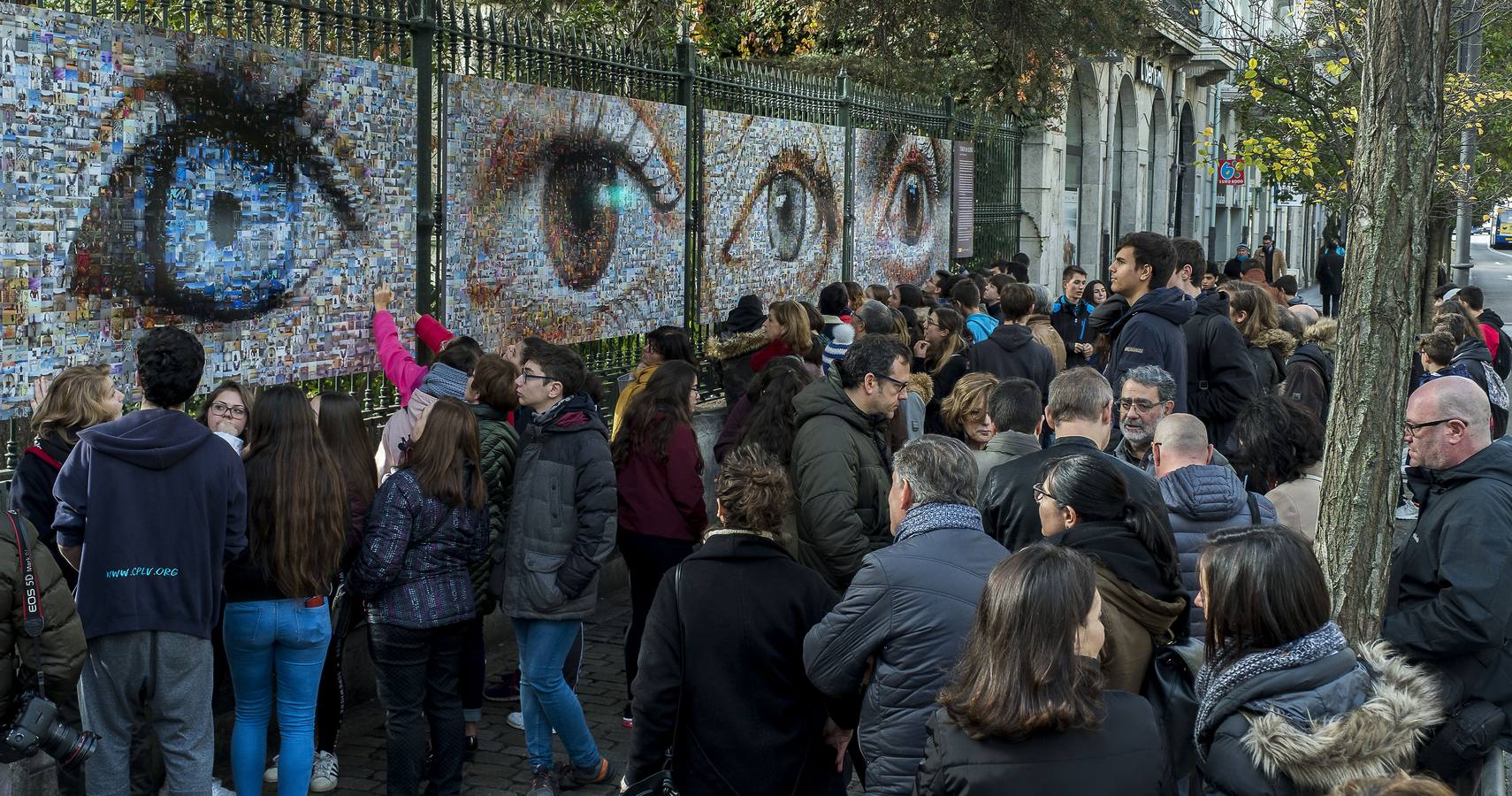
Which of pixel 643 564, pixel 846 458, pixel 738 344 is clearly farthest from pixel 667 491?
pixel 738 344

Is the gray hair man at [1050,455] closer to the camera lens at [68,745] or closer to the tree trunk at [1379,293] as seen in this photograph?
the tree trunk at [1379,293]

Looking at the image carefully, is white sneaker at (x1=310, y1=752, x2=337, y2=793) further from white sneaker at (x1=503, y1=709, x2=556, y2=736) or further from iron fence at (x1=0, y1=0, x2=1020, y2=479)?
iron fence at (x1=0, y1=0, x2=1020, y2=479)

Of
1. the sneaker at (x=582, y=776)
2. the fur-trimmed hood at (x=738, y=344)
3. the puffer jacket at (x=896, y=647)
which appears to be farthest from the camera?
the fur-trimmed hood at (x=738, y=344)

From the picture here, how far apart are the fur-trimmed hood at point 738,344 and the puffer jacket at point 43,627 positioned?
4.82 metres

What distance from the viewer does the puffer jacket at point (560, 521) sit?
5.59 meters

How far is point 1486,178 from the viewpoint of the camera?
18.1 m

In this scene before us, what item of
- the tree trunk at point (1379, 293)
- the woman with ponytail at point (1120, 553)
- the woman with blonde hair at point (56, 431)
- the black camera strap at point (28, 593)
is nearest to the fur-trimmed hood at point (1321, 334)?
the tree trunk at point (1379, 293)

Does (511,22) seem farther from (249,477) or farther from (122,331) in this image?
(249,477)

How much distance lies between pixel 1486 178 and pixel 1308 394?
11.8m

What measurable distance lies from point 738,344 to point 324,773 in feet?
12.3

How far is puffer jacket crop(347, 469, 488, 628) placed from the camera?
17.1 feet

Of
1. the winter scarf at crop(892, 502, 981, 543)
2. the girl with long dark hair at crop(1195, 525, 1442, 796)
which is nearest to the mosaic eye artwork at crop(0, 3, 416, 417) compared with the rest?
the winter scarf at crop(892, 502, 981, 543)

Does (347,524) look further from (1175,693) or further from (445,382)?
(1175,693)

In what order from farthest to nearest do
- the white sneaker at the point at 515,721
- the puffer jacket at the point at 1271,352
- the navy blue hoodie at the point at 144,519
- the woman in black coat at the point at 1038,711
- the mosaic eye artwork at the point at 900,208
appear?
the mosaic eye artwork at the point at 900,208
the puffer jacket at the point at 1271,352
the white sneaker at the point at 515,721
the navy blue hoodie at the point at 144,519
the woman in black coat at the point at 1038,711
